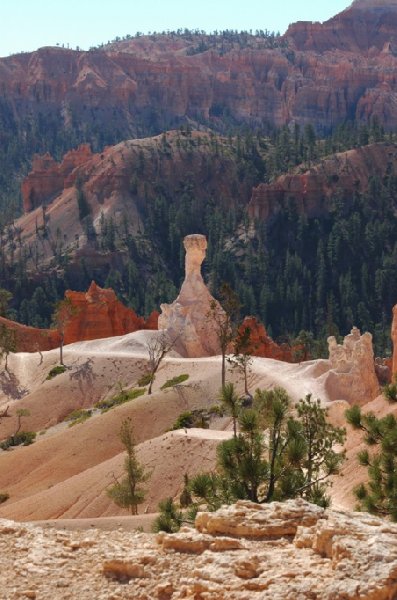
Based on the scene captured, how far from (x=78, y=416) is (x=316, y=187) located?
8437 cm

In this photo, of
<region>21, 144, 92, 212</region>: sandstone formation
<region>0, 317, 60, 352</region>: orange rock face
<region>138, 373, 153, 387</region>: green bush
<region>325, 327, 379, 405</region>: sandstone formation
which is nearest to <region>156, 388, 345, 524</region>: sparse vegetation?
<region>325, 327, 379, 405</region>: sandstone formation

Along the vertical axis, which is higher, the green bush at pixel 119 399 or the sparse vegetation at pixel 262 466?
the sparse vegetation at pixel 262 466

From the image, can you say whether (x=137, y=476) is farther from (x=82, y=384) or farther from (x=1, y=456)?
(x=82, y=384)

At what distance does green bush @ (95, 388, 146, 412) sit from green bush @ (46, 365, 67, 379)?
669cm

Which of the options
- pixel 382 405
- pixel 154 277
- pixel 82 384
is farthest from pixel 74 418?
pixel 154 277

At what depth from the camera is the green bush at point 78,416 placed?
5151 cm

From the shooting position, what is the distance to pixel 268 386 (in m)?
47.2

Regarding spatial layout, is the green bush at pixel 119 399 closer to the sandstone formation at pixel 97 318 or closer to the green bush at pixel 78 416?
the green bush at pixel 78 416

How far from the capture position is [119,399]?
177 feet

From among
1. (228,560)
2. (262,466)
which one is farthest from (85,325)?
(228,560)

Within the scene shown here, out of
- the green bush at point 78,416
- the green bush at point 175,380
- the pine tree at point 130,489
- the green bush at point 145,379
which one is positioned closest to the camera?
the pine tree at point 130,489

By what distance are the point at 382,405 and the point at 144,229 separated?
103 metres

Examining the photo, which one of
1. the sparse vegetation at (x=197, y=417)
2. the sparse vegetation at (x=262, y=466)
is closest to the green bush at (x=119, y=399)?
the sparse vegetation at (x=197, y=417)

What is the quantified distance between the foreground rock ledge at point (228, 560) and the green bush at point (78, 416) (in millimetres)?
35862
